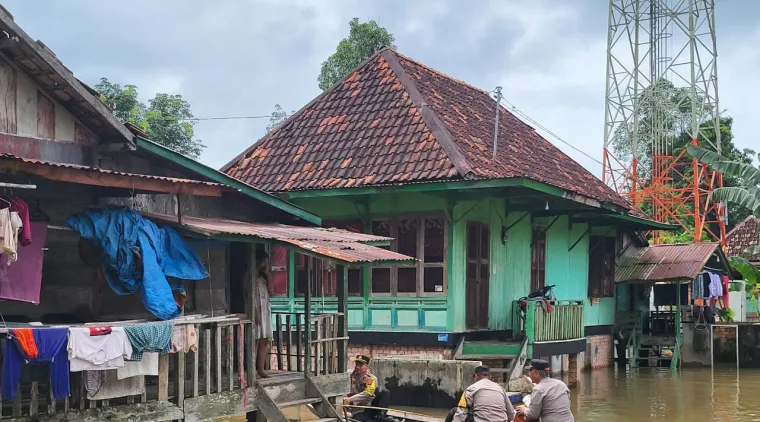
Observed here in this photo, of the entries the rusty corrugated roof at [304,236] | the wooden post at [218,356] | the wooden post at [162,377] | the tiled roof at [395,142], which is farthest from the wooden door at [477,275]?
the wooden post at [162,377]

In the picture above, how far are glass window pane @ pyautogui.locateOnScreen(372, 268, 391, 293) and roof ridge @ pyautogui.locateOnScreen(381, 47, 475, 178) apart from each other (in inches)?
99.3

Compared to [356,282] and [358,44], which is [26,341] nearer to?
[356,282]

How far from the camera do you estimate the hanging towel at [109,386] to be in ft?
Result: 30.5

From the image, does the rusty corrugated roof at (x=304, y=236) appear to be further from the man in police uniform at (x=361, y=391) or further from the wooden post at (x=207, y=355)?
the man in police uniform at (x=361, y=391)

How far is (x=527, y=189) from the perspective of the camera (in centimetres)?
1706

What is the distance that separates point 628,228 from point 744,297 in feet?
39.3

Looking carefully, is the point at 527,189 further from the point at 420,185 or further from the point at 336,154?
the point at 336,154

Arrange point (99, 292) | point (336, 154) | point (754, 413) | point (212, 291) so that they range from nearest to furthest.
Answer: point (99, 292) → point (212, 291) → point (754, 413) → point (336, 154)

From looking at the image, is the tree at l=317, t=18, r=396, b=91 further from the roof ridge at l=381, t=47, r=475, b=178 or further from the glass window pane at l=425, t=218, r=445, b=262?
the glass window pane at l=425, t=218, r=445, b=262

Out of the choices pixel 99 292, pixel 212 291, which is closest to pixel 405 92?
pixel 212 291

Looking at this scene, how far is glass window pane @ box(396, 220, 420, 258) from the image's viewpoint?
17.4 m

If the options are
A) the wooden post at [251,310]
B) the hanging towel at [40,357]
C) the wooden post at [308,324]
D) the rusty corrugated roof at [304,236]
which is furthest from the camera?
the wooden post at [308,324]

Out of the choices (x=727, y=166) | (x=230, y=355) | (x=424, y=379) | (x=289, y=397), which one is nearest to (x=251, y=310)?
(x=230, y=355)

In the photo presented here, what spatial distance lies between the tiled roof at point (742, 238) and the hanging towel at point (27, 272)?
102 feet
